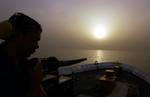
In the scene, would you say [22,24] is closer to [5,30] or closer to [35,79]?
[5,30]

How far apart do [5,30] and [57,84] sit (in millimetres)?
5221

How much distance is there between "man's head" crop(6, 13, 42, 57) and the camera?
92.4 inches

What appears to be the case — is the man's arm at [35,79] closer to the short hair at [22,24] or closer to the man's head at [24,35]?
the man's head at [24,35]

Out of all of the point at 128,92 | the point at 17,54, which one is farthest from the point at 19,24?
the point at 128,92

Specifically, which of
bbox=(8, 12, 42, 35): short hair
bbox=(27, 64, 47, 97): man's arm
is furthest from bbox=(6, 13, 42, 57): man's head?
bbox=(27, 64, 47, 97): man's arm

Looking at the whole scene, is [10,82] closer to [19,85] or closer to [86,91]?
[19,85]

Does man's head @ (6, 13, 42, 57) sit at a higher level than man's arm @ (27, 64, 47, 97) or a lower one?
higher

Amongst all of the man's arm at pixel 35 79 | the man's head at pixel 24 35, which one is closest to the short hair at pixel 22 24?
the man's head at pixel 24 35

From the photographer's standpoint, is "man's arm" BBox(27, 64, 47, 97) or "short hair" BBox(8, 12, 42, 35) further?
"short hair" BBox(8, 12, 42, 35)

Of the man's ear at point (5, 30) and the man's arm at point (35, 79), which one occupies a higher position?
the man's ear at point (5, 30)

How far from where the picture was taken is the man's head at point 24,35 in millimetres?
2346

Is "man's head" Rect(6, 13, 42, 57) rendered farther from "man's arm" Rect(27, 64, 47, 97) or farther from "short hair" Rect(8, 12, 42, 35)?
"man's arm" Rect(27, 64, 47, 97)

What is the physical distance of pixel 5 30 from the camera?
7.57 feet

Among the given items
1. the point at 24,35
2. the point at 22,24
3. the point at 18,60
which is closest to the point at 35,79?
the point at 18,60
